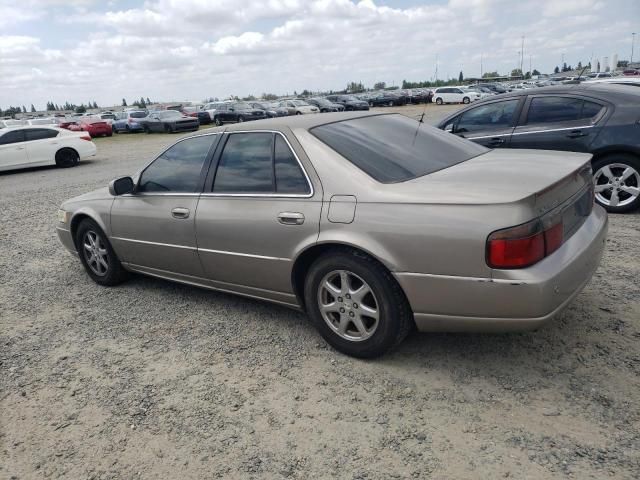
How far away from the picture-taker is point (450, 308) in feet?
9.29

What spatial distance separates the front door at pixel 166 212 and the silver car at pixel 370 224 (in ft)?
0.04

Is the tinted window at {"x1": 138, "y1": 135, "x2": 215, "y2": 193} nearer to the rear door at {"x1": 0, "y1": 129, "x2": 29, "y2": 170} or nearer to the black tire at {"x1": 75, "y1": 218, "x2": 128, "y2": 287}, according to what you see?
the black tire at {"x1": 75, "y1": 218, "x2": 128, "y2": 287}

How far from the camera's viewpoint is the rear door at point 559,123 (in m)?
6.05

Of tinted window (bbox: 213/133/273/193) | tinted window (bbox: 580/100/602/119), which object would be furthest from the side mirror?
tinted window (bbox: 580/100/602/119)

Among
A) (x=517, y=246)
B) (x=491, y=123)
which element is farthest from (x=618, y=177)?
(x=517, y=246)

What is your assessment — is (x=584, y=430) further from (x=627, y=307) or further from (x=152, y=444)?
(x=152, y=444)

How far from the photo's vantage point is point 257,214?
3.54 m

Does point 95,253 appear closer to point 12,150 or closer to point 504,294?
point 504,294

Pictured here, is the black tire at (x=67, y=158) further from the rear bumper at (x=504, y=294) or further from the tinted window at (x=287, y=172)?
the rear bumper at (x=504, y=294)

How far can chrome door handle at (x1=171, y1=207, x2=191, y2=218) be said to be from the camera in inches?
157

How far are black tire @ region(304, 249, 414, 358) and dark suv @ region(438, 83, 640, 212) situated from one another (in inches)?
162

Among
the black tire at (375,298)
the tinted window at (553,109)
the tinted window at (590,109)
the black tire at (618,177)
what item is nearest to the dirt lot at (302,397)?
the black tire at (375,298)

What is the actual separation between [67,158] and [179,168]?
14.4 m

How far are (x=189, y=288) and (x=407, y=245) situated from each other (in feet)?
8.82
